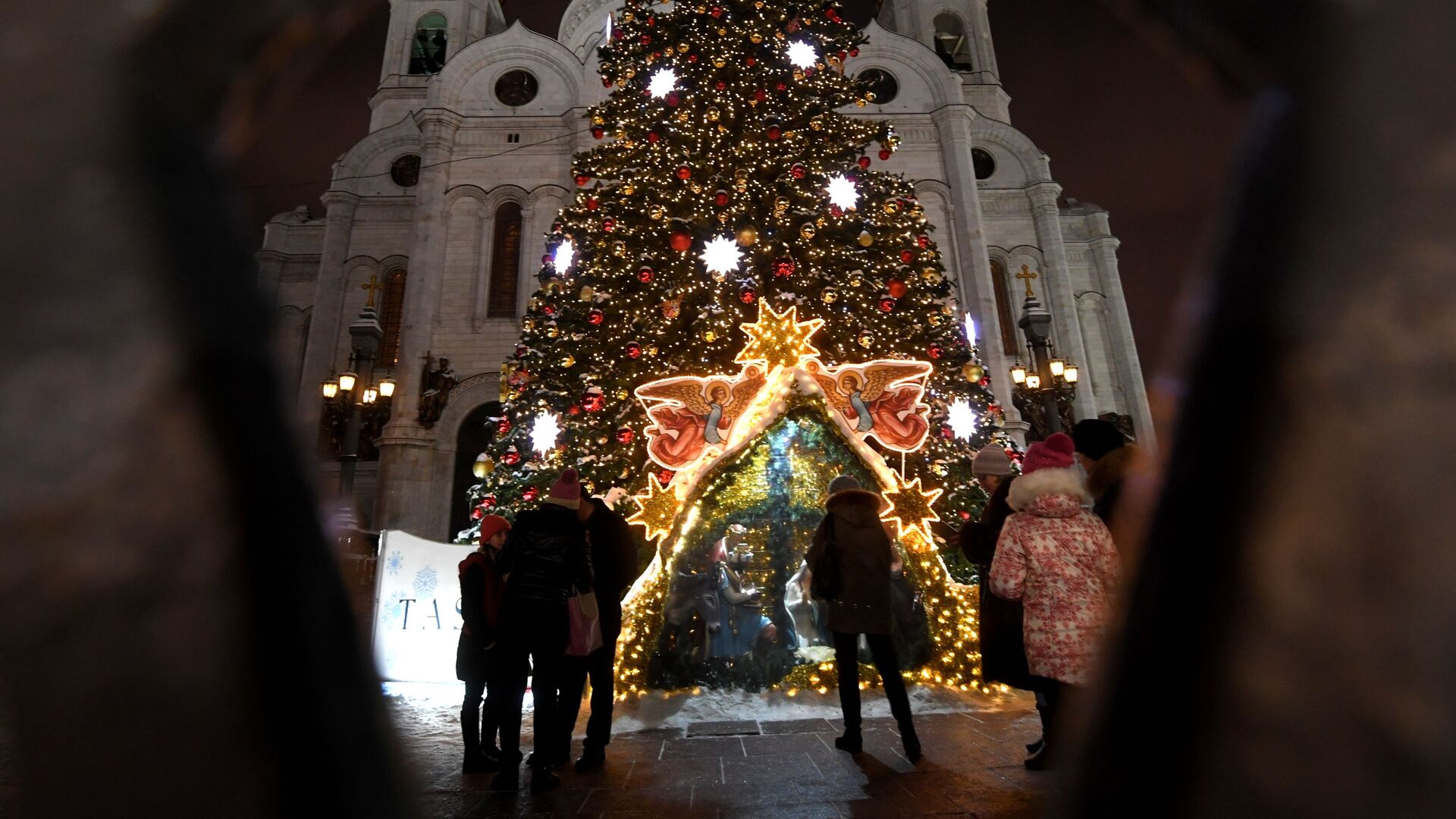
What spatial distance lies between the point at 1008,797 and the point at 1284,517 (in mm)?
2586

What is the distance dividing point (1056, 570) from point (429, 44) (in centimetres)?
2315

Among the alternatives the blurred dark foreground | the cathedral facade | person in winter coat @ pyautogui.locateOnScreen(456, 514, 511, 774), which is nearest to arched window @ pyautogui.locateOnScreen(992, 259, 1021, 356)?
the cathedral facade

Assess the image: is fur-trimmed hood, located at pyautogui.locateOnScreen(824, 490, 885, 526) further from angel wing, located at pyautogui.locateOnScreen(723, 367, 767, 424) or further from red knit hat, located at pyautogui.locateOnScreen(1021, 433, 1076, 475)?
angel wing, located at pyautogui.locateOnScreen(723, 367, 767, 424)

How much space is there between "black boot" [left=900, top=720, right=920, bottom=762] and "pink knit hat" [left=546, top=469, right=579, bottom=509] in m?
1.88

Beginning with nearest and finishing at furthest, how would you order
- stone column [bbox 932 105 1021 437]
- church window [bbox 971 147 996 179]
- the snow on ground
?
1. the snow on ground
2. stone column [bbox 932 105 1021 437]
3. church window [bbox 971 147 996 179]

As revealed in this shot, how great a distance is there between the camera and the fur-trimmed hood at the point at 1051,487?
2594mm

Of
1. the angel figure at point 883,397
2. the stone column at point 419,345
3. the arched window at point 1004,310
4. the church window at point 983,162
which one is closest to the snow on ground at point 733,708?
the angel figure at point 883,397

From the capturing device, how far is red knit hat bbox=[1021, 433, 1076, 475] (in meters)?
2.66

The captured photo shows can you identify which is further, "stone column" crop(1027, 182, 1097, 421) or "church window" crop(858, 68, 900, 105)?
"church window" crop(858, 68, 900, 105)

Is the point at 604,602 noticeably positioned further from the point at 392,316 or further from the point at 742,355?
the point at 392,316

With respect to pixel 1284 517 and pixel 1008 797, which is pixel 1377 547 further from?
pixel 1008 797

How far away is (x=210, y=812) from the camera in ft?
1.10

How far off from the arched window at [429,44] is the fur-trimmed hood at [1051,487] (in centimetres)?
2197

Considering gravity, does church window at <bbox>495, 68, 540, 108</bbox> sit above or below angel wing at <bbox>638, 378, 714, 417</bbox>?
above
